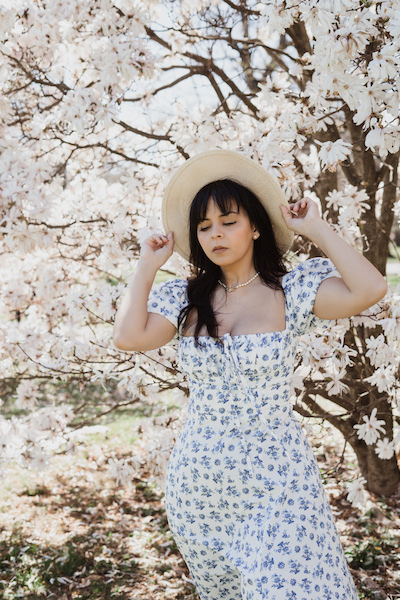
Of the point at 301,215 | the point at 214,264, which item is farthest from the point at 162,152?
the point at 301,215

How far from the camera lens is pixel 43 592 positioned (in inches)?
130

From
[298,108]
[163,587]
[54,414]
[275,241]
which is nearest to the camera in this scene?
[275,241]

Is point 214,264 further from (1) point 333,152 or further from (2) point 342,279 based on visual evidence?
(1) point 333,152

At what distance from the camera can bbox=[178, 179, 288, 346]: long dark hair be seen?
78.2 inches

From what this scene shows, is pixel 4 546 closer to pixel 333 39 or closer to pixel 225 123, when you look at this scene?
pixel 225 123

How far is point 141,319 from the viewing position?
1.96m

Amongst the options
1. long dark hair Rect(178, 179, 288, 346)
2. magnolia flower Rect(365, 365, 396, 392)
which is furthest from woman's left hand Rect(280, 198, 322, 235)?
magnolia flower Rect(365, 365, 396, 392)

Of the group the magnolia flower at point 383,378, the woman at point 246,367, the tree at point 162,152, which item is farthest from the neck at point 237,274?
the magnolia flower at point 383,378

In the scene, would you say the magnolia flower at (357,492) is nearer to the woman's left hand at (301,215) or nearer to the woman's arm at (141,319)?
the woman's arm at (141,319)

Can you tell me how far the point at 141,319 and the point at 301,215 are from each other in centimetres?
62

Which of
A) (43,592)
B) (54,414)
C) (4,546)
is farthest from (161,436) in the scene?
(4,546)

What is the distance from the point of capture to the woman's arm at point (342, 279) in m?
1.73

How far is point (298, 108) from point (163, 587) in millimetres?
2628

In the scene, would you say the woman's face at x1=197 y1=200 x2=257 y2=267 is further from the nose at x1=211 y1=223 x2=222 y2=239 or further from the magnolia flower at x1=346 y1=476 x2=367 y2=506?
the magnolia flower at x1=346 y1=476 x2=367 y2=506
